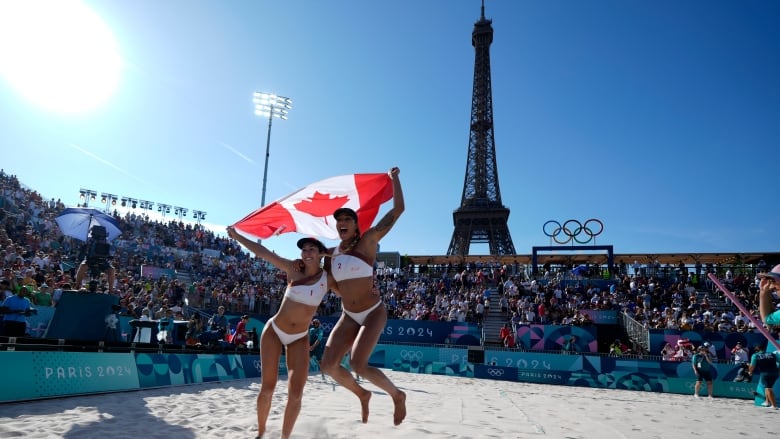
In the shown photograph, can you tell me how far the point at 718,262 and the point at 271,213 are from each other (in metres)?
29.2

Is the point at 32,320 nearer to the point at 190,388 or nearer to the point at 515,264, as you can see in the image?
the point at 190,388

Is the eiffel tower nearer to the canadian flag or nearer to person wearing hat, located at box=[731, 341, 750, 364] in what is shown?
person wearing hat, located at box=[731, 341, 750, 364]

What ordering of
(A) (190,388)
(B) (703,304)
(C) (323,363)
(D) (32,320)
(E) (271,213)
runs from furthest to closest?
(B) (703,304)
(D) (32,320)
(A) (190,388)
(E) (271,213)
(C) (323,363)

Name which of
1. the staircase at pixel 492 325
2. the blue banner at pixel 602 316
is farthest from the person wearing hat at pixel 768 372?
the staircase at pixel 492 325

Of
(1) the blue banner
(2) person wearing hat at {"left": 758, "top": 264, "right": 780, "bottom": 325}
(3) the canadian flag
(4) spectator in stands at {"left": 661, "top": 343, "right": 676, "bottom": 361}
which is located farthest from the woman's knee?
(1) the blue banner

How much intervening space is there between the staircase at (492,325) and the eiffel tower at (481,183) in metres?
23.9

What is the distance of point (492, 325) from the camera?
76.7ft

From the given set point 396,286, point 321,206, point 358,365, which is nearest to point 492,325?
point 396,286

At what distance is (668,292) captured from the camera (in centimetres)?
2302

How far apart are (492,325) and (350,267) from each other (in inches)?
772

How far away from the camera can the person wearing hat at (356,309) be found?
503 cm

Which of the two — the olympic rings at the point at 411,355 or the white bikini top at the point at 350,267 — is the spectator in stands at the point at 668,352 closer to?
the olympic rings at the point at 411,355

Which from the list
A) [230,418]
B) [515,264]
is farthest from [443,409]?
[515,264]

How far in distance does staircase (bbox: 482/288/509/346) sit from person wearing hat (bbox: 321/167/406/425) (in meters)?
17.1
